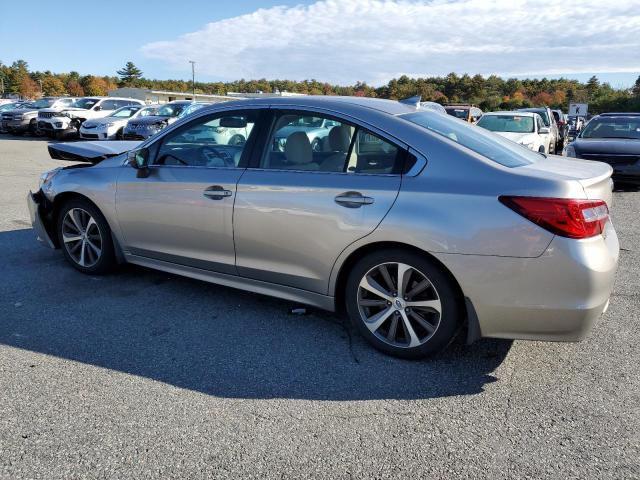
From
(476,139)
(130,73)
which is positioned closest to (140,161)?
(476,139)

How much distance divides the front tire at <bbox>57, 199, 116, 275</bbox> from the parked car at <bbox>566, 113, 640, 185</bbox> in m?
9.17

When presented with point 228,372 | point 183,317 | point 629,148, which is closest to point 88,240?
point 183,317

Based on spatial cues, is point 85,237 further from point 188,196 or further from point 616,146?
point 616,146

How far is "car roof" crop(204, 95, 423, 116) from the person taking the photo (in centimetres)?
370

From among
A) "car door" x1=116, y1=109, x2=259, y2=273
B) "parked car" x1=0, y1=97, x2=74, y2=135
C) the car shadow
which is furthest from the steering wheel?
"parked car" x1=0, y1=97, x2=74, y2=135

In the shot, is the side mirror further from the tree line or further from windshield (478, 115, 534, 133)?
the tree line

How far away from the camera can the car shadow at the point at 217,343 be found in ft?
10.4

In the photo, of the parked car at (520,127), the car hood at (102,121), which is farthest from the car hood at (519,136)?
the car hood at (102,121)

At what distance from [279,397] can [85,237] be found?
9.51 ft

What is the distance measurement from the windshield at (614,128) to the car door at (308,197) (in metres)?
9.96

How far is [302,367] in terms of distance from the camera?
337 cm

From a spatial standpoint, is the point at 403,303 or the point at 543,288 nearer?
the point at 543,288

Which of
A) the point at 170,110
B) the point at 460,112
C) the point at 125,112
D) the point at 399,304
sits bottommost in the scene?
the point at 399,304

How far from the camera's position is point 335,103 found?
3773 mm
